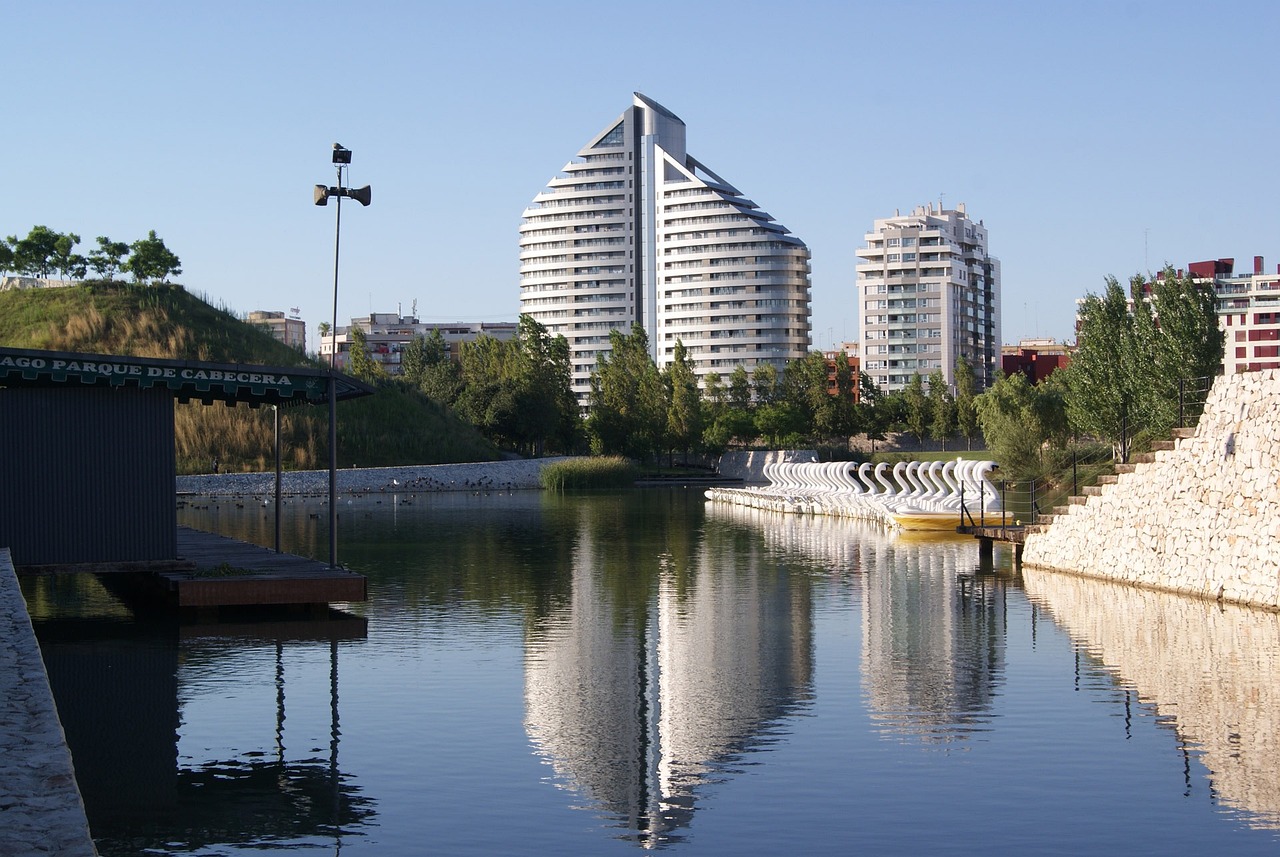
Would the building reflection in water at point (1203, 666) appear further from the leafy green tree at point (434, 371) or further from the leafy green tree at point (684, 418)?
the leafy green tree at point (434, 371)

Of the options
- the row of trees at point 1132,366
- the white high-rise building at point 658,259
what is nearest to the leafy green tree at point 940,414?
the row of trees at point 1132,366

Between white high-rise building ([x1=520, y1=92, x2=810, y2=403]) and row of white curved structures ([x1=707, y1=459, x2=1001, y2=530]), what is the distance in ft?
351

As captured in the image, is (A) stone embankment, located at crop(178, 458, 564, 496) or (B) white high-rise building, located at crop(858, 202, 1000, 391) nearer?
(A) stone embankment, located at crop(178, 458, 564, 496)

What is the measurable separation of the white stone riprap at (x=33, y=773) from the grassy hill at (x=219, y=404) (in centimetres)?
6259

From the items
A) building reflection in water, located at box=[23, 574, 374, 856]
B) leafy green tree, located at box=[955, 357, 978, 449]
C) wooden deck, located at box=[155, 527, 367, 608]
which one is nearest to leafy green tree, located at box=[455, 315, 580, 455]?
leafy green tree, located at box=[955, 357, 978, 449]

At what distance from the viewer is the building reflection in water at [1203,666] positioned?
37.3 ft

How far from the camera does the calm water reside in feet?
32.4

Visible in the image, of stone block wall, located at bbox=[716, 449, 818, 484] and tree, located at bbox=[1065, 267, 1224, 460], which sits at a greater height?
tree, located at bbox=[1065, 267, 1224, 460]

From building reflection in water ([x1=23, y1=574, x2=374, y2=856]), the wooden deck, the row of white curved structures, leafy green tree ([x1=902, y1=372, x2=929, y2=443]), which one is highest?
leafy green tree ([x1=902, y1=372, x2=929, y2=443])

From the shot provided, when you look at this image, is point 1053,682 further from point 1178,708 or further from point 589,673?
point 589,673

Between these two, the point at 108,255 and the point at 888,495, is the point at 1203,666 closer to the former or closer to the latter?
the point at 888,495

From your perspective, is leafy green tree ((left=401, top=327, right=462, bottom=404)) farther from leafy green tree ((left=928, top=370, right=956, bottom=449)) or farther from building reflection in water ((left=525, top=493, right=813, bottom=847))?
building reflection in water ((left=525, top=493, right=813, bottom=847))

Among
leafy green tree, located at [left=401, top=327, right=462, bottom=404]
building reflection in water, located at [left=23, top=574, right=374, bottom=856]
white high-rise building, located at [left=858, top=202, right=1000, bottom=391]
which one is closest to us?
building reflection in water, located at [left=23, top=574, right=374, bottom=856]

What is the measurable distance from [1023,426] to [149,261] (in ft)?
199
